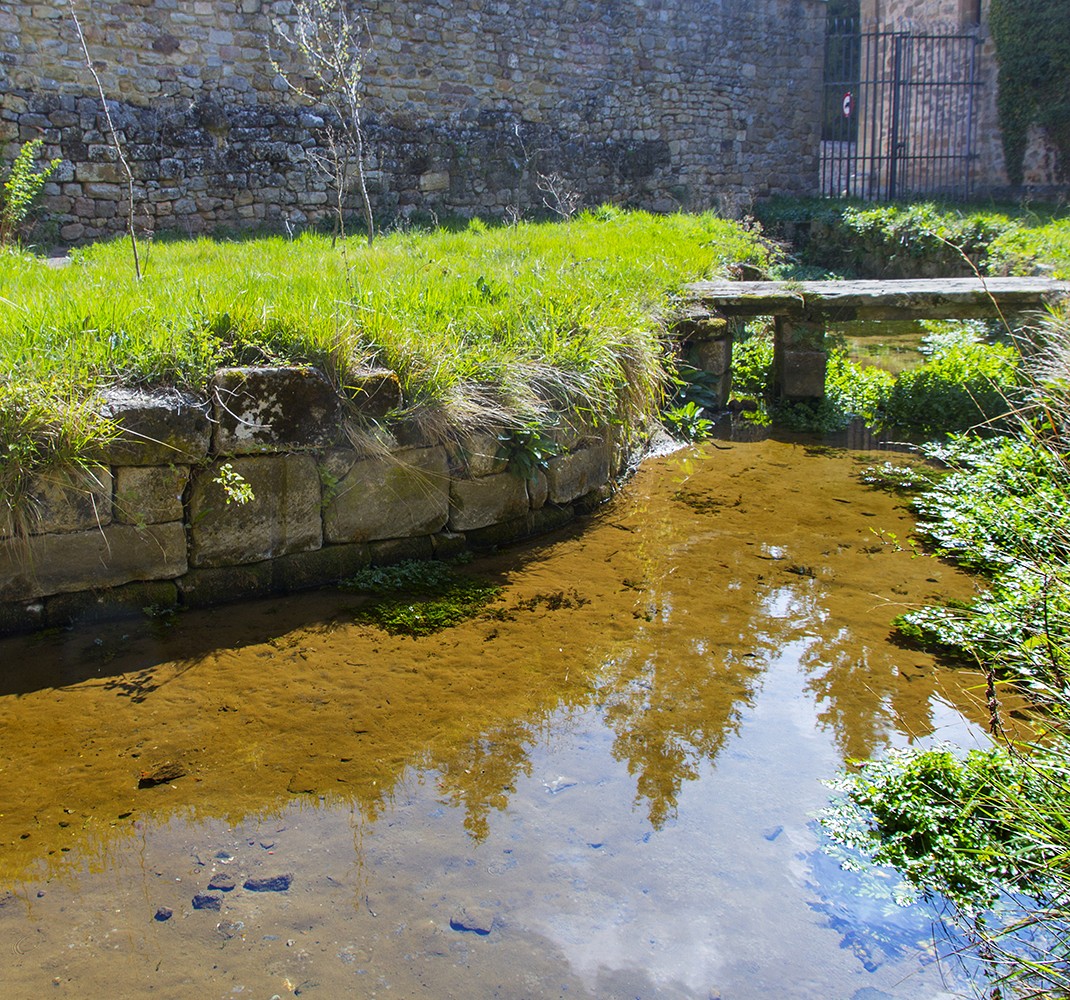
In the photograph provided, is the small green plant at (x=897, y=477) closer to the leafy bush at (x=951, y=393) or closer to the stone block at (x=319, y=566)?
the leafy bush at (x=951, y=393)

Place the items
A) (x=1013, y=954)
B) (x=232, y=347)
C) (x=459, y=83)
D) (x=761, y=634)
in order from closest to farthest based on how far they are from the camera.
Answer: (x=1013, y=954) < (x=761, y=634) < (x=232, y=347) < (x=459, y=83)

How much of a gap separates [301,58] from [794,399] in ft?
23.6

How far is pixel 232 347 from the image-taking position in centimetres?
402

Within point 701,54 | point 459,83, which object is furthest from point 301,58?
point 701,54

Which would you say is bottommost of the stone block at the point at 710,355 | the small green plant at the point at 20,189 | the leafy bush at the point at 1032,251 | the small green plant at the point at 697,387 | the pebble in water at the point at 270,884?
the pebble in water at the point at 270,884

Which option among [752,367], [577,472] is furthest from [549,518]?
[752,367]

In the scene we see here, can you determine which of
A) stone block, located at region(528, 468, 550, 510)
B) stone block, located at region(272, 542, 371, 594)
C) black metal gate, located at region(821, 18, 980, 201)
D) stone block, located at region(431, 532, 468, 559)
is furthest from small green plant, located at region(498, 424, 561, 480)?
black metal gate, located at region(821, 18, 980, 201)

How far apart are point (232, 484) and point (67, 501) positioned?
1.97 ft

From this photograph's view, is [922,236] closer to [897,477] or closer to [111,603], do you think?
[897,477]

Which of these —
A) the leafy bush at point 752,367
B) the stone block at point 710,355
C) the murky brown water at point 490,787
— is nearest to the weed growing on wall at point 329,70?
the leafy bush at point 752,367

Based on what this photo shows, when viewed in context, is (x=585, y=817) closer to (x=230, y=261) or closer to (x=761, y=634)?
(x=761, y=634)

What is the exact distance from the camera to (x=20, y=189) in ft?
26.0

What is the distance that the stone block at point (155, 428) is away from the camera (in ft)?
11.9

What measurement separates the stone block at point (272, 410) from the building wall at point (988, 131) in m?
14.4
